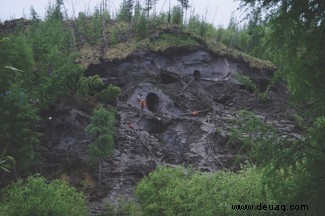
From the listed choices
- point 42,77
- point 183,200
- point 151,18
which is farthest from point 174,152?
point 151,18

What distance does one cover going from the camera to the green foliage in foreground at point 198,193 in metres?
16.2

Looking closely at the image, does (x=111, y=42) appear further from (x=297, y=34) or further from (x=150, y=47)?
(x=297, y=34)

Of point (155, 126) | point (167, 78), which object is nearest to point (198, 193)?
point (155, 126)

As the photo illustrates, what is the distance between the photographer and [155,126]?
35906mm

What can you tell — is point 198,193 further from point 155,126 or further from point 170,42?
point 170,42

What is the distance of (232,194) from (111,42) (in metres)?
30.8

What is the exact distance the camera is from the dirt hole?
116ft

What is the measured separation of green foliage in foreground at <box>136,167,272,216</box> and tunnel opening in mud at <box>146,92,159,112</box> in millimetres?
16522

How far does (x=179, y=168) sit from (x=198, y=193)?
4.22 m

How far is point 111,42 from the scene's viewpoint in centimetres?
4381

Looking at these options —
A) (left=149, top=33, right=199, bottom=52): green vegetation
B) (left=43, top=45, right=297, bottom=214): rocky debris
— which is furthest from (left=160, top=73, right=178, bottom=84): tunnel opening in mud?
(left=149, top=33, right=199, bottom=52): green vegetation

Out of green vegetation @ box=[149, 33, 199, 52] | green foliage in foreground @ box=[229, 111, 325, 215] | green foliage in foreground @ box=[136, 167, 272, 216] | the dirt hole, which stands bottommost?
the dirt hole

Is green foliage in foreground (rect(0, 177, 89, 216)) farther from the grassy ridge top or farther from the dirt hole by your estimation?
the grassy ridge top

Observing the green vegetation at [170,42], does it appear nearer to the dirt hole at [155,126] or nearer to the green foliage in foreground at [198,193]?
the dirt hole at [155,126]
